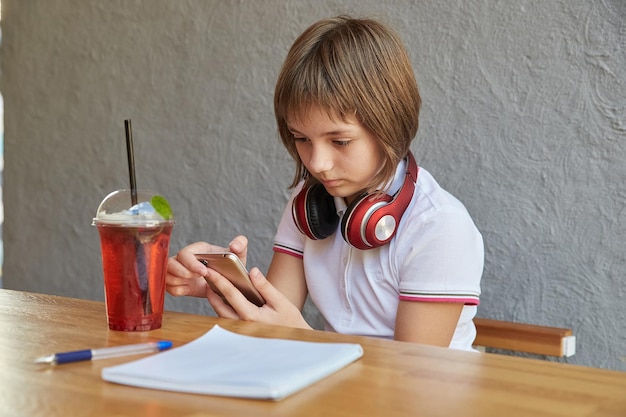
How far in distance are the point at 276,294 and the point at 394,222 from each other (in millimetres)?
285

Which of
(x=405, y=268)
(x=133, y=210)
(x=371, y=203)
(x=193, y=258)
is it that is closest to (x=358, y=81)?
(x=371, y=203)

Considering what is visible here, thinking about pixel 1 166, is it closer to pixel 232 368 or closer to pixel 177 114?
pixel 177 114

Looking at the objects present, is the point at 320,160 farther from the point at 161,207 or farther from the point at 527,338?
the point at 527,338

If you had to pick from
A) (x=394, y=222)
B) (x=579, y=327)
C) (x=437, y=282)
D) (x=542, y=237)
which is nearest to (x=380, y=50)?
(x=394, y=222)

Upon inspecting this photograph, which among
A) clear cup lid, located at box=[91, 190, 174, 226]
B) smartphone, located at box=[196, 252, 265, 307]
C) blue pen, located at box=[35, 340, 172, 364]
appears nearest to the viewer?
blue pen, located at box=[35, 340, 172, 364]

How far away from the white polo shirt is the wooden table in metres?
0.50

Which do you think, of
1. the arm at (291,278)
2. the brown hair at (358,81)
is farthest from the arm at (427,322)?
the arm at (291,278)

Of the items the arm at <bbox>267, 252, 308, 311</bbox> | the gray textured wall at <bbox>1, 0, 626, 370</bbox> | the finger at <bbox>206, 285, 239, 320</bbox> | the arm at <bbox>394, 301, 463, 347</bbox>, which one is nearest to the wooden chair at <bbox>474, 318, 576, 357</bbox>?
the gray textured wall at <bbox>1, 0, 626, 370</bbox>

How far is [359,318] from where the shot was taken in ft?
5.32

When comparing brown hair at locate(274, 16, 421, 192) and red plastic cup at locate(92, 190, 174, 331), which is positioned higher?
brown hair at locate(274, 16, 421, 192)

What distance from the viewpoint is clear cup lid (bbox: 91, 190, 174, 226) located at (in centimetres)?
109

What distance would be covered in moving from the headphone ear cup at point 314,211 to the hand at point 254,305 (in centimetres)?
26

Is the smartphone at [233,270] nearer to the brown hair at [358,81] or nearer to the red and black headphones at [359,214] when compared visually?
the red and black headphones at [359,214]

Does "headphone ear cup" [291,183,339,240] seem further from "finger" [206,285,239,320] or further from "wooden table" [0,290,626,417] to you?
"wooden table" [0,290,626,417]
